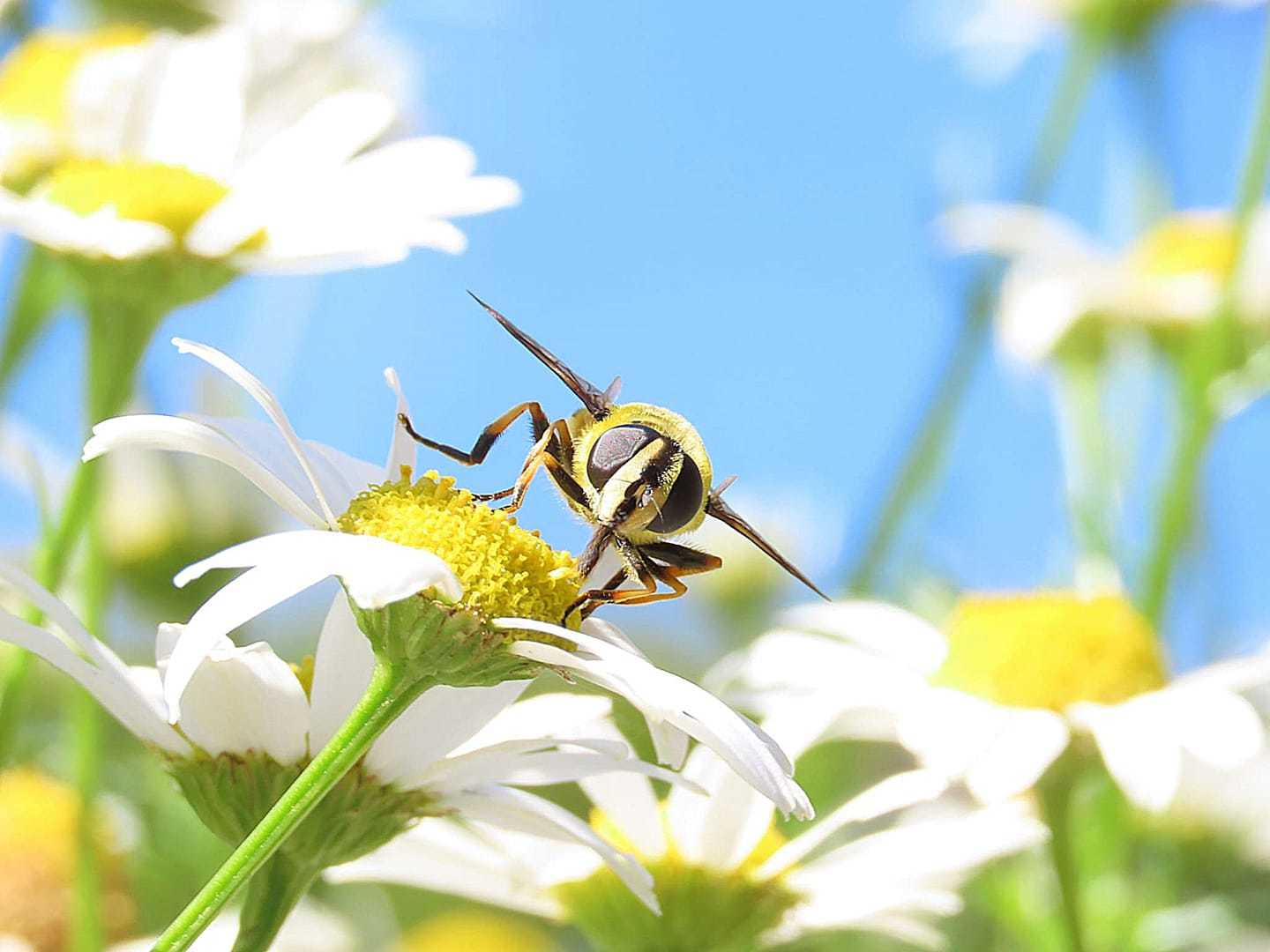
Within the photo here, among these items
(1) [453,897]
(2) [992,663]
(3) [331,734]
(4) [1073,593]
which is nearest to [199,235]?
(3) [331,734]

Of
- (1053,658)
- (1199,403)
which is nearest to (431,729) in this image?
(1053,658)

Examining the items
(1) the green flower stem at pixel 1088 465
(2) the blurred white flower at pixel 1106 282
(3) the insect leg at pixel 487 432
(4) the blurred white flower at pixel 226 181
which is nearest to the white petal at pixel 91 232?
(4) the blurred white flower at pixel 226 181

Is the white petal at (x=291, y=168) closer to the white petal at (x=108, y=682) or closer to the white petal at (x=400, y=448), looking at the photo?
the white petal at (x=400, y=448)

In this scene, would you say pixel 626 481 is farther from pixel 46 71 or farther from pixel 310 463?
pixel 46 71

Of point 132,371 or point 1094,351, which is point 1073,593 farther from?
point 1094,351

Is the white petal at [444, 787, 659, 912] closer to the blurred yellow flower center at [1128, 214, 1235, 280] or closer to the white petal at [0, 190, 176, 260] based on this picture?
the white petal at [0, 190, 176, 260]

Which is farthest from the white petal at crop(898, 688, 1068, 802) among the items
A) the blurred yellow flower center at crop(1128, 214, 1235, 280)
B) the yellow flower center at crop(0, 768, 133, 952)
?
the blurred yellow flower center at crop(1128, 214, 1235, 280)
